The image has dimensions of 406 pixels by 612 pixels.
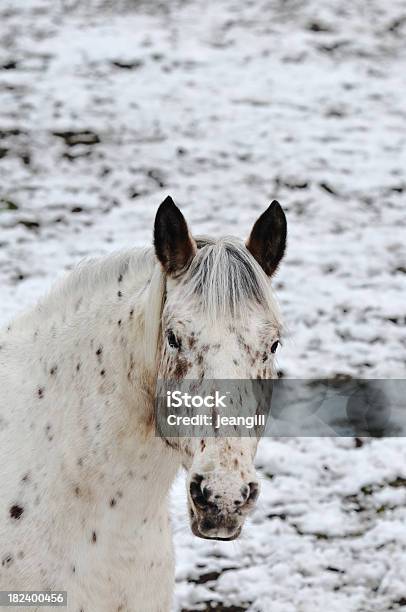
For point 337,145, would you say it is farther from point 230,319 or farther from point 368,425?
point 230,319

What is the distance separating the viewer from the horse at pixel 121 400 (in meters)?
2.56

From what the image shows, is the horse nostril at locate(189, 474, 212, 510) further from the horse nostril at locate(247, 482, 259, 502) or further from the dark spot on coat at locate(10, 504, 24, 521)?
the dark spot on coat at locate(10, 504, 24, 521)

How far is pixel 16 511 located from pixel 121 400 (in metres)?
0.52

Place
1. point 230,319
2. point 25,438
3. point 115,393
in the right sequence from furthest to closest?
point 25,438 < point 115,393 < point 230,319

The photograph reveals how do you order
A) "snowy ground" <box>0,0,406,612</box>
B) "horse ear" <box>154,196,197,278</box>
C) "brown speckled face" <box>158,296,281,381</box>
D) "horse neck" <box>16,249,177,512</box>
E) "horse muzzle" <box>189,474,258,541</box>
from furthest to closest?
"snowy ground" <box>0,0,406,612</box> → "horse neck" <box>16,249,177,512</box> → "horse ear" <box>154,196,197,278</box> → "brown speckled face" <box>158,296,281,381</box> → "horse muzzle" <box>189,474,258,541</box>

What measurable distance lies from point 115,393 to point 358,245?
14.9ft

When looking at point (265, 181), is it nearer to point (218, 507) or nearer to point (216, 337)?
point (216, 337)

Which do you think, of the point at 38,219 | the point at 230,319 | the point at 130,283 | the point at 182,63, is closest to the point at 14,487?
the point at 130,283

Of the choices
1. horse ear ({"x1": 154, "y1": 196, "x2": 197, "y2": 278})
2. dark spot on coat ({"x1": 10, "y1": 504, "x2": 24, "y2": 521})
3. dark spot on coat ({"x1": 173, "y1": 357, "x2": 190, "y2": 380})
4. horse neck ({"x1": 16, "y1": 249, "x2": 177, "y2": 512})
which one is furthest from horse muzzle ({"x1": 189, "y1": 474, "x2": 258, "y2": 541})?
dark spot on coat ({"x1": 10, "y1": 504, "x2": 24, "y2": 521})

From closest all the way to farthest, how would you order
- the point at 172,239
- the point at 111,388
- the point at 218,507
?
the point at 218,507 < the point at 172,239 < the point at 111,388

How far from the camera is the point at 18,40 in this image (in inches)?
376

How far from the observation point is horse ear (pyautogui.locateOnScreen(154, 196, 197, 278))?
2.64 meters

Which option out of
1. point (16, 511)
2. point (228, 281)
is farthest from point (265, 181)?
point (228, 281)

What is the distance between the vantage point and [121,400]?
285 centimetres
